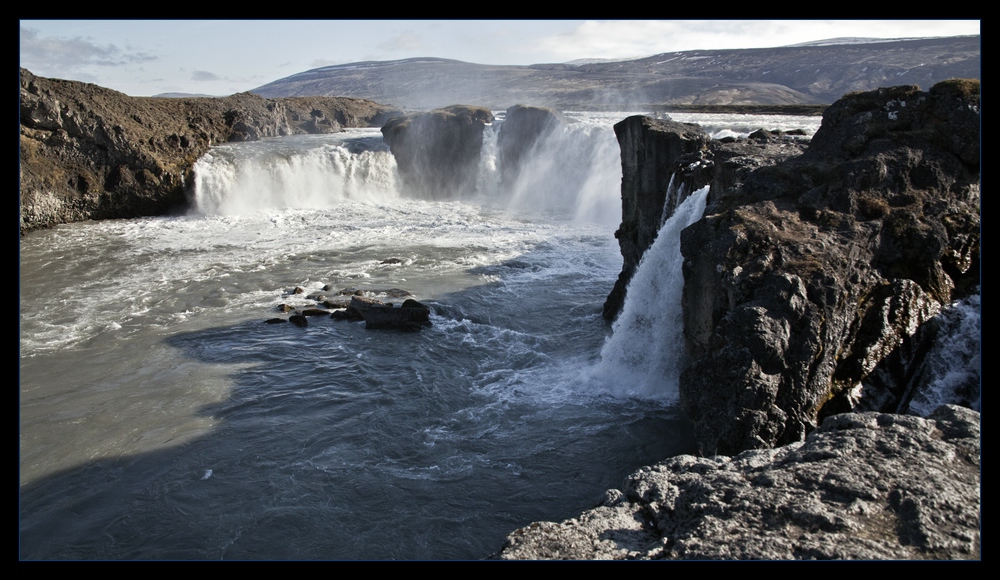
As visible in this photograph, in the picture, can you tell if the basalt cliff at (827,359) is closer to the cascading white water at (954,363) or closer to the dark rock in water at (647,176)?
the cascading white water at (954,363)

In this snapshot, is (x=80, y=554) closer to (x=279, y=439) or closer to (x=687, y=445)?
(x=279, y=439)

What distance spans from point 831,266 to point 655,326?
401cm

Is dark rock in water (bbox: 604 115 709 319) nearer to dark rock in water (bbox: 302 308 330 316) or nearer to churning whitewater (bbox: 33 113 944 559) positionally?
churning whitewater (bbox: 33 113 944 559)

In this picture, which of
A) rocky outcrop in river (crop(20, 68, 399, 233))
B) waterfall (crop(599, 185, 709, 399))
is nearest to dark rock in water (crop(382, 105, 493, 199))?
rocky outcrop in river (crop(20, 68, 399, 233))

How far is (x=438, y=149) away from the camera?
38.5 metres

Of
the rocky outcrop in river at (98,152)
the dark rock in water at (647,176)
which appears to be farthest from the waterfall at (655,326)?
the rocky outcrop in river at (98,152)

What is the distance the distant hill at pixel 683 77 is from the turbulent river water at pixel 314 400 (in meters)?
40.8

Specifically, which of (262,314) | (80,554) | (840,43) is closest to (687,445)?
(80,554)

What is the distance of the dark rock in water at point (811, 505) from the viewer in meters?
4.18

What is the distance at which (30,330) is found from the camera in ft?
51.3

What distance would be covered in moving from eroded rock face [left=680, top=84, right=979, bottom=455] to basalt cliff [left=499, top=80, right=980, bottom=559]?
0.8 inches

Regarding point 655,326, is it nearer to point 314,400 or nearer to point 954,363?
point 954,363

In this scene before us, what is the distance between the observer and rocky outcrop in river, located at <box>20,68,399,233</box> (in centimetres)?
2669
